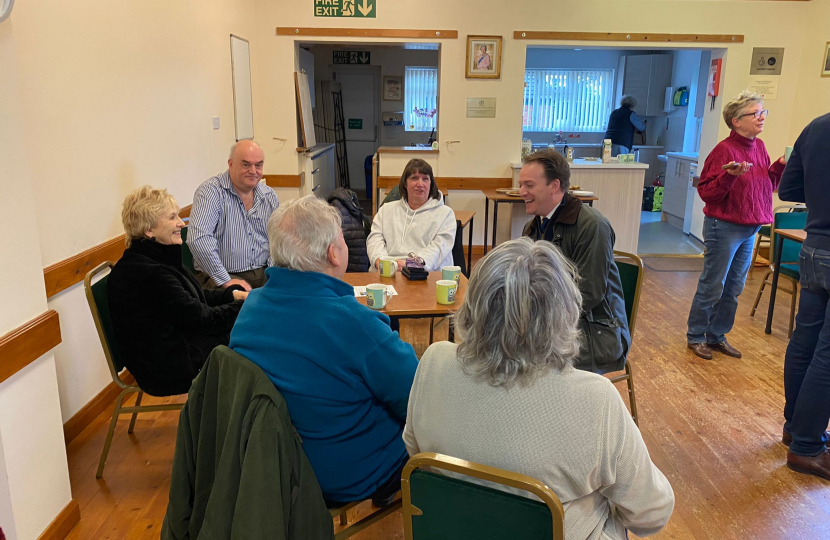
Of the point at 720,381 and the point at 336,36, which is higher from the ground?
the point at 336,36

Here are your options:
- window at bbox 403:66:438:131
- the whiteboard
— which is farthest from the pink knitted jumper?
window at bbox 403:66:438:131

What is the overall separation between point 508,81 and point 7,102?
5071 mm

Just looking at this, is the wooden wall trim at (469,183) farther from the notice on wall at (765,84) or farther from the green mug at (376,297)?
the green mug at (376,297)

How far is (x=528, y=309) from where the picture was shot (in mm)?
1168

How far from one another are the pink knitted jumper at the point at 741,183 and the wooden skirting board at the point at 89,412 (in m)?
3.47

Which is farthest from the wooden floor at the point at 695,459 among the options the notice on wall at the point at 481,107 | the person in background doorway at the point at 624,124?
the person in background doorway at the point at 624,124

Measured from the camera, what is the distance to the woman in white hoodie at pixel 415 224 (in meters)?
3.30

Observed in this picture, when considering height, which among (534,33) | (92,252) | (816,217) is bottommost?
(92,252)

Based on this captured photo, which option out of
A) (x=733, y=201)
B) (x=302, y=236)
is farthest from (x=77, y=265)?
(x=733, y=201)

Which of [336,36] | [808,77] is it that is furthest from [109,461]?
[808,77]

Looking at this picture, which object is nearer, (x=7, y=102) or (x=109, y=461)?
(x=7, y=102)

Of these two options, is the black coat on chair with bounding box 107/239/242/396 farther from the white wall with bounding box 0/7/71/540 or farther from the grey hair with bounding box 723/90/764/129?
the grey hair with bounding box 723/90/764/129

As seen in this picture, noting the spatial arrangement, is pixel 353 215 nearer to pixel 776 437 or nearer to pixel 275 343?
pixel 275 343

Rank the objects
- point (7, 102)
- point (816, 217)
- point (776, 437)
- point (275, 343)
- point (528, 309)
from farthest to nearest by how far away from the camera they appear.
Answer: point (776, 437) → point (816, 217) → point (7, 102) → point (275, 343) → point (528, 309)
